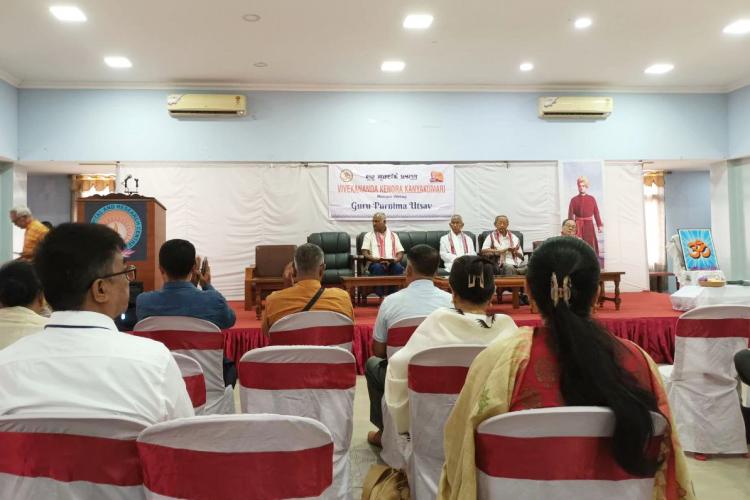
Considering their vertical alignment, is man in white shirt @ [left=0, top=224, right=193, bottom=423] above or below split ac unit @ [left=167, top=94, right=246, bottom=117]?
below

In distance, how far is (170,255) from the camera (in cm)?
257

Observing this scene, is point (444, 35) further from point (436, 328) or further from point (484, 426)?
point (484, 426)

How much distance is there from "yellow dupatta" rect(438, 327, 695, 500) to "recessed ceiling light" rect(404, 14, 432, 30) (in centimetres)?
513

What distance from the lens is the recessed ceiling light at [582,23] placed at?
5679 millimetres

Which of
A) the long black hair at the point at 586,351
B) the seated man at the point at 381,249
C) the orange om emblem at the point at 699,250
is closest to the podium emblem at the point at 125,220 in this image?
the seated man at the point at 381,249

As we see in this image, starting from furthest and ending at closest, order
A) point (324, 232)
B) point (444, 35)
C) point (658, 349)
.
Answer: point (324, 232) → point (444, 35) → point (658, 349)

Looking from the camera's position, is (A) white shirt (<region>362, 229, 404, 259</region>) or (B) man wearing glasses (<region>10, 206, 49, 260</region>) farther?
(A) white shirt (<region>362, 229, 404, 259</region>)

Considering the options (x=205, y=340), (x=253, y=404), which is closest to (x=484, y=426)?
(x=253, y=404)

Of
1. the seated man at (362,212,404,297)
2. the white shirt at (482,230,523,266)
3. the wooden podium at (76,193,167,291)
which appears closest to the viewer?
the wooden podium at (76,193,167,291)

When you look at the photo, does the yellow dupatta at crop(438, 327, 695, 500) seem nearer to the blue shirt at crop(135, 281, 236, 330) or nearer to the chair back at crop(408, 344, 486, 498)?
the chair back at crop(408, 344, 486, 498)

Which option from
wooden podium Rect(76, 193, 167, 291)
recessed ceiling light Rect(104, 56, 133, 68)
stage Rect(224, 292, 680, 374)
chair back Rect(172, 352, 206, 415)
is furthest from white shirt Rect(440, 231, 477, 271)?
chair back Rect(172, 352, 206, 415)

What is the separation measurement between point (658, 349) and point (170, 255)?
14.1ft

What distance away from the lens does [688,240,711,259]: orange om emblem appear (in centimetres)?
730

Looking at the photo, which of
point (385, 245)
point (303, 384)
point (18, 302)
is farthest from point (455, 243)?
point (18, 302)
